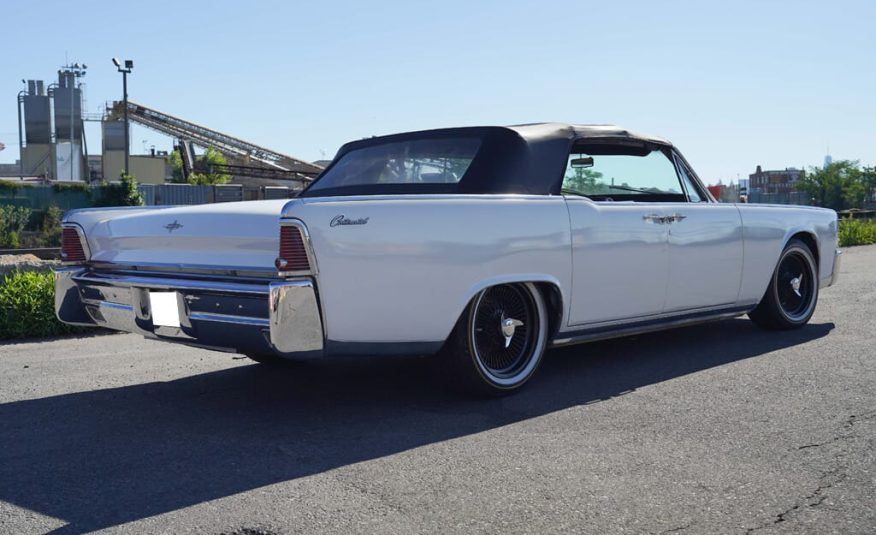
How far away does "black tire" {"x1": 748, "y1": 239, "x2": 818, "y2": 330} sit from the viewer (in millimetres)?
6656

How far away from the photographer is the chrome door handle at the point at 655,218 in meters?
5.33

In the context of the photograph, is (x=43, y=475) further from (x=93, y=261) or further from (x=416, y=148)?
(x=416, y=148)

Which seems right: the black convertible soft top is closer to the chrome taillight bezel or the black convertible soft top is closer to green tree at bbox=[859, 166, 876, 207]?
the chrome taillight bezel

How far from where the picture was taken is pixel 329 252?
13.0 feet

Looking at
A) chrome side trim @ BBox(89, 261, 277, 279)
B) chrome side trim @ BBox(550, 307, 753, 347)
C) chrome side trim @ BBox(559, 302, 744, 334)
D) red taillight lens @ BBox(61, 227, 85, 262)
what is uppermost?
red taillight lens @ BBox(61, 227, 85, 262)

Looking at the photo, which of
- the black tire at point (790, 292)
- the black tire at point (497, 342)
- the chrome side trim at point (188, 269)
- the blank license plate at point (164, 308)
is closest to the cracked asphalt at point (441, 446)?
the black tire at point (497, 342)

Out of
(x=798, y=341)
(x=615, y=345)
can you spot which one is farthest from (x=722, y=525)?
(x=798, y=341)

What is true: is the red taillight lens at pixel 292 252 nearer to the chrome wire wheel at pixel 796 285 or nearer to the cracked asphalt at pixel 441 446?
the cracked asphalt at pixel 441 446

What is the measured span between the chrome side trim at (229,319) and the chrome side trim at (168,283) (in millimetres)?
115

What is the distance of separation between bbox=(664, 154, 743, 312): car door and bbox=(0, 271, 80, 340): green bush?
510 cm

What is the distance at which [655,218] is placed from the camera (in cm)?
539

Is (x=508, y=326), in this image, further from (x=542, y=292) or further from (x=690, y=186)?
(x=690, y=186)

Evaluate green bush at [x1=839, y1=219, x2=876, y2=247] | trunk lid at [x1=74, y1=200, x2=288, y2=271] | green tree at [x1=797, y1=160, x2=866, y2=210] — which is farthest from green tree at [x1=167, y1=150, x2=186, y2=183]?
trunk lid at [x1=74, y1=200, x2=288, y2=271]

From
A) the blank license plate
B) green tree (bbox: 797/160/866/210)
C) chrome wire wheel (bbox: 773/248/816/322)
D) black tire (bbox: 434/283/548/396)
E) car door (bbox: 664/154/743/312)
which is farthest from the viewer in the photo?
green tree (bbox: 797/160/866/210)
